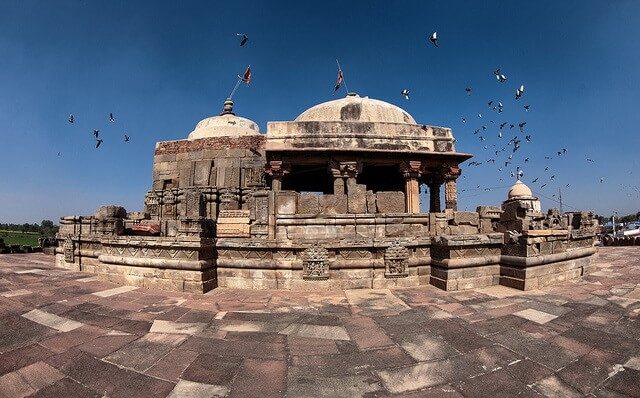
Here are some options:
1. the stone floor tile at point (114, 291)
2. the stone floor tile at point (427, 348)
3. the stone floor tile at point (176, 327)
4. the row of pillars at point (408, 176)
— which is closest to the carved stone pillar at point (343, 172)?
the row of pillars at point (408, 176)

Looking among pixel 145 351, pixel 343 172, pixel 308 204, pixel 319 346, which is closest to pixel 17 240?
pixel 343 172

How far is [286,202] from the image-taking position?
718 centimetres

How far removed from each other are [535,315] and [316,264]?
11.3 feet

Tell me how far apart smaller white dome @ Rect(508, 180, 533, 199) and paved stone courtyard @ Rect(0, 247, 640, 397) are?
23.4m

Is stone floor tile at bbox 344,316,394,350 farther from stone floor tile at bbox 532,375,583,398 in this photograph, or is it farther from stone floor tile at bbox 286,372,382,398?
stone floor tile at bbox 532,375,583,398

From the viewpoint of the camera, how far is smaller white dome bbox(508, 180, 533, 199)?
25.4 metres

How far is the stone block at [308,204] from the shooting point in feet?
23.7

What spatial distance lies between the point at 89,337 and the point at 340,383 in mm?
2711

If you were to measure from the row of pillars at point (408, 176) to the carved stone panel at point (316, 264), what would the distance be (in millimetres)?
5850

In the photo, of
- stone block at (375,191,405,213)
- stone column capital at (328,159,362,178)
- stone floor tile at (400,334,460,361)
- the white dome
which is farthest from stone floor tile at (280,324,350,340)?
the white dome

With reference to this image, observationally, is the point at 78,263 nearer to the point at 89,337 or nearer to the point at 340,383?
the point at 89,337

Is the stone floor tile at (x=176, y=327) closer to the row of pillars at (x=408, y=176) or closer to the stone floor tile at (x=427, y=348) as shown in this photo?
the stone floor tile at (x=427, y=348)

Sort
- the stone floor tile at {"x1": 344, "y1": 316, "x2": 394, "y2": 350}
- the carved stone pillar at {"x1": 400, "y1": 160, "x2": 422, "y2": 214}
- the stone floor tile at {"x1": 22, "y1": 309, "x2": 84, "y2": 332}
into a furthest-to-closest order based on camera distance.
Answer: the carved stone pillar at {"x1": 400, "y1": 160, "x2": 422, "y2": 214}
the stone floor tile at {"x1": 22, "y1": 309, "x2": 84, "y2": 332}
the stone floor tile at {"x1": 344, "y1": 316, "x2": 394, "y2": 350}

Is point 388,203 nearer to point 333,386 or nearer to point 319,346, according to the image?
point 319,346
